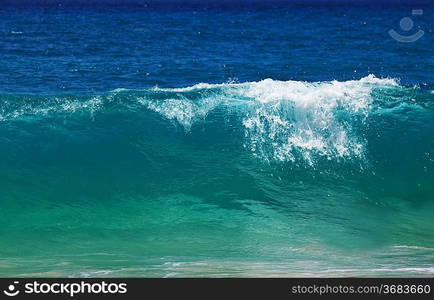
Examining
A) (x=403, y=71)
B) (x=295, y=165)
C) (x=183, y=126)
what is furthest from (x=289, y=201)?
(x=403, y=71)

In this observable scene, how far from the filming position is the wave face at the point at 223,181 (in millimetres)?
10156

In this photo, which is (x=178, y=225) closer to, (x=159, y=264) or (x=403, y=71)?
(x=159, y=264)

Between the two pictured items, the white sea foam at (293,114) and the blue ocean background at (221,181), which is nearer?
the blue ocean background at (221,181)

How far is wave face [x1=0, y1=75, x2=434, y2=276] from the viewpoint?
10156 mm

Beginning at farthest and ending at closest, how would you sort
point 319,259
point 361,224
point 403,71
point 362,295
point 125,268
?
point 403,71 < point 361,224 < point 319,259 < point 125,268 < point 362,295

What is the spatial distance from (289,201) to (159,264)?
148 inches

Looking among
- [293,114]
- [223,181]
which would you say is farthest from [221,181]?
[293,114]

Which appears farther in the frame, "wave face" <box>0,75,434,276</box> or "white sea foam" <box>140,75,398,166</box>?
"white sea foam" <box>140,75,398,166</box>

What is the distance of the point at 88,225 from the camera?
11672mm

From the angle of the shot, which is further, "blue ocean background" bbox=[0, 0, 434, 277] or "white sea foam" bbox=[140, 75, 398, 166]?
"white sea foam" bbox=[140, 75, 398, 166]

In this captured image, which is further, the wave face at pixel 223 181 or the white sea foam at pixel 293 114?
the white sea foam at pixel 293 114

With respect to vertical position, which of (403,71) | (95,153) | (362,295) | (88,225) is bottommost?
(362,295)

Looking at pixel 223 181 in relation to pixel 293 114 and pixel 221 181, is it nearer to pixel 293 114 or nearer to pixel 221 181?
pixel 221 181

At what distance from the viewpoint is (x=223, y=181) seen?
13383 mm
